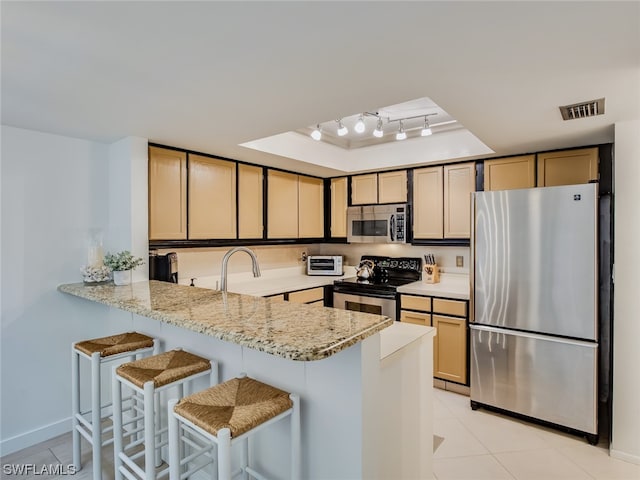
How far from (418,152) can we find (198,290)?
2.49 meters

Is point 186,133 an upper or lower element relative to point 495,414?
upper

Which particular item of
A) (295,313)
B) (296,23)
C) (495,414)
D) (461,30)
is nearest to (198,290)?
(295,313)

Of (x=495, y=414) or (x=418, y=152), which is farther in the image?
(x=418, y=152)

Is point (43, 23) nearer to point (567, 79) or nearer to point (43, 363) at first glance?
point (567, 79)

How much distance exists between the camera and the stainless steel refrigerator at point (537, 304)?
239 cm

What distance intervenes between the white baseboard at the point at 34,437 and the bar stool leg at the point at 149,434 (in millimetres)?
1497

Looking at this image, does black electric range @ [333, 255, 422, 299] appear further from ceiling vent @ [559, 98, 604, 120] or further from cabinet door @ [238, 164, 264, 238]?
ceiling vent @ [559, 98, 604, 120]

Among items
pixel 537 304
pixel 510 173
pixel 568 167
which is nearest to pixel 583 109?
pixel 568 167

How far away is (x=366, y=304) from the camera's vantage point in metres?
3.70

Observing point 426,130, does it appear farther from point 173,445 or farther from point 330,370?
point 173,445

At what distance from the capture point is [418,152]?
355cm

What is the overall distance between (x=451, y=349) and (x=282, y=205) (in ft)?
7.20

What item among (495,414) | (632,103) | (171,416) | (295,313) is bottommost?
(495,414)

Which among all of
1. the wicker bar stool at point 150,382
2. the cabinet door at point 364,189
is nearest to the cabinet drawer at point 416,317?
the cabinet door at point 364,189
